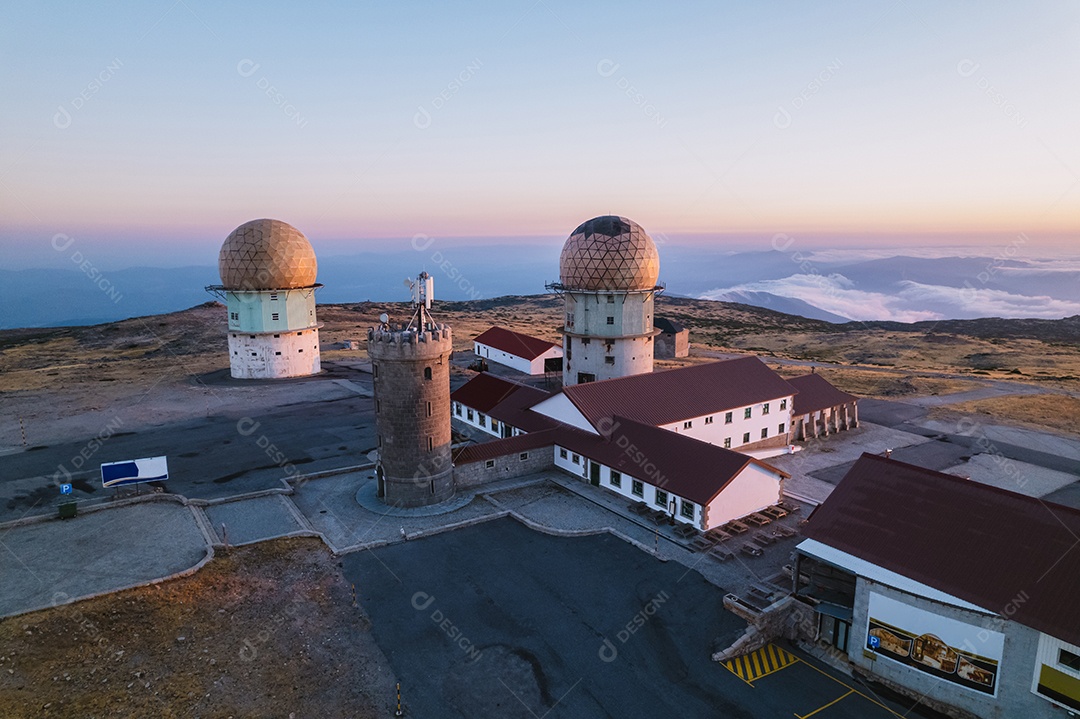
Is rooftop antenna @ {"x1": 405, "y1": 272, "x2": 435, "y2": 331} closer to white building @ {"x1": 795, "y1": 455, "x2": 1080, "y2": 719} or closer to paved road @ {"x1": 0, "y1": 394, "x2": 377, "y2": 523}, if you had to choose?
paved road @ {"x1": 0, "y1": 394, "x2": 377, "y2": 523}

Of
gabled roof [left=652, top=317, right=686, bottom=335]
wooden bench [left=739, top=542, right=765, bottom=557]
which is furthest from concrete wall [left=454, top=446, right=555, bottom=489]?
gabled roof [left=652, top=317, right=686, bottom=335]

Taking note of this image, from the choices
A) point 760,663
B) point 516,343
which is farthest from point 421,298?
point 516,343

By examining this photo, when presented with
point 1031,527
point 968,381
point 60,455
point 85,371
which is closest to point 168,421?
point 60,455

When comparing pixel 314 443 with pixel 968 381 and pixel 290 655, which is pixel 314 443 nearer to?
pixel 290 655

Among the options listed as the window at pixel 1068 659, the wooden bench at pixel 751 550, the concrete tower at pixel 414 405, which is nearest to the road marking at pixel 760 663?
the wooden bench at pixel 751 550

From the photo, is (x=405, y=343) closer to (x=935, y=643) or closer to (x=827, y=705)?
(x=827, y=705)

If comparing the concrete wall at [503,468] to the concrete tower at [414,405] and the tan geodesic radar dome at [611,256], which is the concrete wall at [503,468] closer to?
the concrete tower at [414,405]
